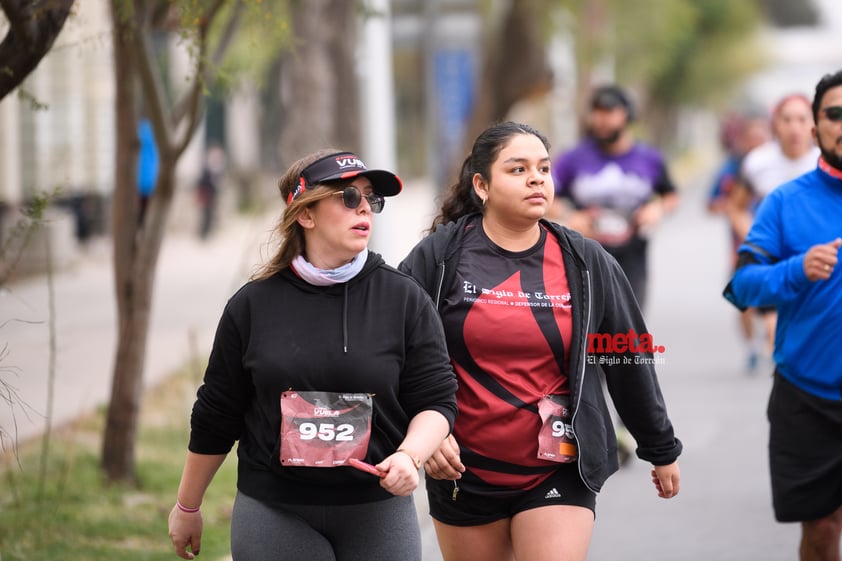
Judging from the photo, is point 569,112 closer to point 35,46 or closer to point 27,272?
point 27,272

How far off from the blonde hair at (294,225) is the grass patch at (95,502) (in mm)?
1884

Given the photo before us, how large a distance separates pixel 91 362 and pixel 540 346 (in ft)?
29.2

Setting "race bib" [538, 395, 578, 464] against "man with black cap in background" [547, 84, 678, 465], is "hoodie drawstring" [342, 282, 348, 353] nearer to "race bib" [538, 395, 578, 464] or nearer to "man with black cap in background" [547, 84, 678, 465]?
"race bib" [538, 395, 578, 464]

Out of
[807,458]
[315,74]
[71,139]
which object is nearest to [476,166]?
[807,458]

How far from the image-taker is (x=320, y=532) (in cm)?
369

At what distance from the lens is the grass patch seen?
20.6ft

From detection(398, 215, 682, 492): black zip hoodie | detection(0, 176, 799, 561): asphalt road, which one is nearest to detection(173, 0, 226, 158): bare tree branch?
detection(0, 176, 799, 561): asphalt road

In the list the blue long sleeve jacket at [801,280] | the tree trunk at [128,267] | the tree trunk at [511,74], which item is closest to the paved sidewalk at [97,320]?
the tree trunk at [128,267]

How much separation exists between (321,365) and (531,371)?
2.76 feet

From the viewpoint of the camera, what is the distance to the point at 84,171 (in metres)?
26.2

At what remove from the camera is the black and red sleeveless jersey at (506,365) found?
4.18m

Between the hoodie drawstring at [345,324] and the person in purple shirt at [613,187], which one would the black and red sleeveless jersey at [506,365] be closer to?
the hoodie drawstring at [345,324]

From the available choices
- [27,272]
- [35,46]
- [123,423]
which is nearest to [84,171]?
[27,272]

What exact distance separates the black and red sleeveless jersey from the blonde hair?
66 centimetres
